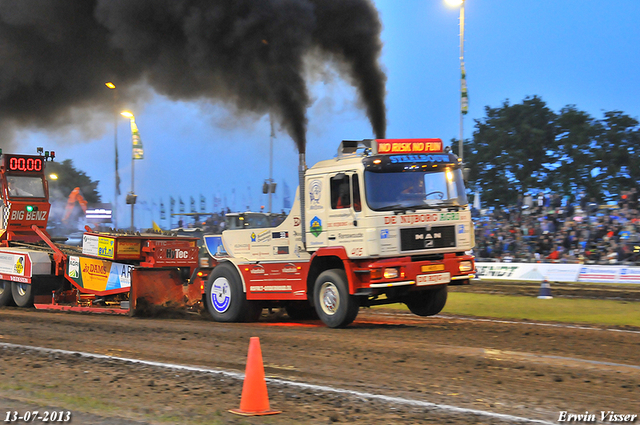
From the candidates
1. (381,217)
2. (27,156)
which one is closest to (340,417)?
(381,217)

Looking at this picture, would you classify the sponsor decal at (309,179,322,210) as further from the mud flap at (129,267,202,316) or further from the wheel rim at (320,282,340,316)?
the mud flap at (129,267,202,316)

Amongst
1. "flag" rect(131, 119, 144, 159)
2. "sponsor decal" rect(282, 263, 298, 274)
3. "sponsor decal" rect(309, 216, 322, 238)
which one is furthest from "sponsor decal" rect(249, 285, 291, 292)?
"flag" rect(131, 119, 144, 159)

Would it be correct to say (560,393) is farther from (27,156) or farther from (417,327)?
(27,156)

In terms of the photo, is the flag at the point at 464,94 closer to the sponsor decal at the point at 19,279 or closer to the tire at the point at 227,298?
the tire at the point at 227,298

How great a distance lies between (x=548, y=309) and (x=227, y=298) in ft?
A: 24.3

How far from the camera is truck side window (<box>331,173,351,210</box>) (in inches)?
404

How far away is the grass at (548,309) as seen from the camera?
1272cm

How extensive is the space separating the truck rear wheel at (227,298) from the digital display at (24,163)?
7.40m

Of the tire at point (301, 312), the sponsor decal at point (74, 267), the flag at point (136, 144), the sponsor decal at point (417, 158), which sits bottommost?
the tire at point (301, 312)

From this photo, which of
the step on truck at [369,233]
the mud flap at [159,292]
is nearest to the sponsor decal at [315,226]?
the step on truck at [369,233]

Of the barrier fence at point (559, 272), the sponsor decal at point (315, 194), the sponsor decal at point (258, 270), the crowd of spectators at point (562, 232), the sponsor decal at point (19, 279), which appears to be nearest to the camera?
the sponsor decal at point (315, 194)

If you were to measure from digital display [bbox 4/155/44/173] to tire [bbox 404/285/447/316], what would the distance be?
1092cm

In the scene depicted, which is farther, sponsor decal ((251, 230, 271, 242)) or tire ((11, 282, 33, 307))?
tire ((11, 282, 33, 307))

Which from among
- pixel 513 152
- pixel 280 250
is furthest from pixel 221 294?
pixel 513 152
